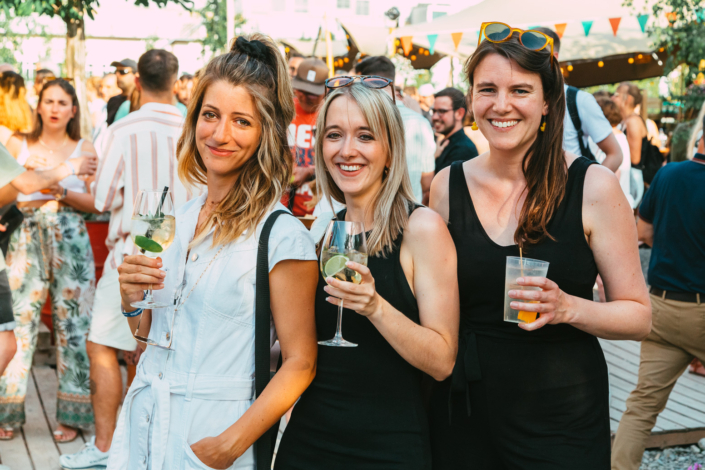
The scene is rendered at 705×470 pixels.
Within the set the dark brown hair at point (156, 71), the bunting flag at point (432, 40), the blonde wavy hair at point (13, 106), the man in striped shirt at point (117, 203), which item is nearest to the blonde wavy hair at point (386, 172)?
the man in striped shirt at point (117, 203)

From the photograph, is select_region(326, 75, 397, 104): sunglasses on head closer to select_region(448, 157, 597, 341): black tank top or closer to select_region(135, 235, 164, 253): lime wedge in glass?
select_region(448, 157, 597, 341): black tank top

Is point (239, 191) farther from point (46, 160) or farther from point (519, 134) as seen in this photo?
point (46, 160)

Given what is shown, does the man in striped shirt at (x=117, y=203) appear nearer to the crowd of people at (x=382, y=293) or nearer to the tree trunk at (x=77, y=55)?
the crowd of people at (x=382, y=293)

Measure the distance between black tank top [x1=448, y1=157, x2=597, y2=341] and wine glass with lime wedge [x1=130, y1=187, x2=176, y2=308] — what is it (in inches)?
35.8

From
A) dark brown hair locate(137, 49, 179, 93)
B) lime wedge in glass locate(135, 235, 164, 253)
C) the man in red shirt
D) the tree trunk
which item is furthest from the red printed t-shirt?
the tree trunk

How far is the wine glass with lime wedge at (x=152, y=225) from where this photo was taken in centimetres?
191

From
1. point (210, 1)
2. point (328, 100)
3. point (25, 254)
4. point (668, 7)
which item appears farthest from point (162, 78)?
point (210, 1)

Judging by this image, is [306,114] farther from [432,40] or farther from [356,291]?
[432,40]

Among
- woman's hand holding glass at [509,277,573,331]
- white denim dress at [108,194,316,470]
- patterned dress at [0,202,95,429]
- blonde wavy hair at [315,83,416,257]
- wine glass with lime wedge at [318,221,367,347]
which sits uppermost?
blonde wavy hair at [315,83,416,257]

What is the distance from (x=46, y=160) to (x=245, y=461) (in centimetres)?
346

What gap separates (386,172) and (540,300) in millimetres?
668

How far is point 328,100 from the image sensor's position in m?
2.12

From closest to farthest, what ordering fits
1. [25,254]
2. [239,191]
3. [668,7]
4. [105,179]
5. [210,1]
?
[239,191] → [105,179] → [25,254] → [668,7] → [210,1]

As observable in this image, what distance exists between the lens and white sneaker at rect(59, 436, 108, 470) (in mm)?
3859
